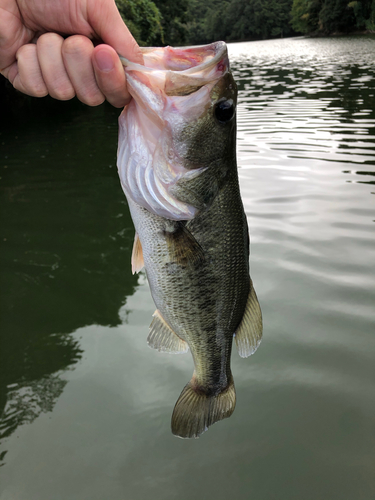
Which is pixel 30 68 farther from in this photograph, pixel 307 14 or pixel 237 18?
pixel 237 18

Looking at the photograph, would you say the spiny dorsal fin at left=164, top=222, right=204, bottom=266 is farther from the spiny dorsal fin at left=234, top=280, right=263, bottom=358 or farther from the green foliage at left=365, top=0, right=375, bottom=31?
the green foliage at left=365, top=0, right=375, bottom=31

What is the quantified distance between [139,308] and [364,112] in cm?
1082

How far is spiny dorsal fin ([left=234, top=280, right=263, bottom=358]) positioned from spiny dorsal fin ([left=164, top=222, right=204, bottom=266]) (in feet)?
1.26

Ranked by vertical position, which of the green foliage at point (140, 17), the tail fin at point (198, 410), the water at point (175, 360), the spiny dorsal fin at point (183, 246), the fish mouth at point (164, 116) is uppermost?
the green foliage at point (140, 17)

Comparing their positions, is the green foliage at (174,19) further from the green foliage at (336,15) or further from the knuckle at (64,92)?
the knuckle at (64,92)

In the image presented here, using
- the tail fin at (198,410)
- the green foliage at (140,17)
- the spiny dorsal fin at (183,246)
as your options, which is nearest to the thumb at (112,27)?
the spiny dorsal fin at (183,246)

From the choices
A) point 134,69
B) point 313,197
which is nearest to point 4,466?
point 134,69

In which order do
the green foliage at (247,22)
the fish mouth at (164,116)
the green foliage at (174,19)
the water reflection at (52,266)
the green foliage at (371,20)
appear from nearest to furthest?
the fish mouth at (164,116)
the water reflection at (52,266)
the green foliage at (174,19)
the green foliage at (371,20)
the green foliage at (247,22)

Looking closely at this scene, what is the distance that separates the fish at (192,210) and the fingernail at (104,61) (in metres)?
0.09

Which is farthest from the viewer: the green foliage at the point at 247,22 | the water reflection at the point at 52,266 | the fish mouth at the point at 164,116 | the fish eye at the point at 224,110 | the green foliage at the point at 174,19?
the green foliage at the point at 247,22

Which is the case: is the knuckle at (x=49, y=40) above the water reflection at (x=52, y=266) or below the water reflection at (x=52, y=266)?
above

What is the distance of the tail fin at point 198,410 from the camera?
1998 mm

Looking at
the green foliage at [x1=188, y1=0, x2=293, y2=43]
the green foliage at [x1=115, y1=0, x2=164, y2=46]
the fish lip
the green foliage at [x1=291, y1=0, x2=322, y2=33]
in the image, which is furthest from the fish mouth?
the green foliage at [x1=188, y1=0, x2=293, y2=43]

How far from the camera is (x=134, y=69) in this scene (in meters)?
1.55
